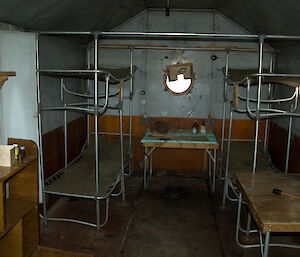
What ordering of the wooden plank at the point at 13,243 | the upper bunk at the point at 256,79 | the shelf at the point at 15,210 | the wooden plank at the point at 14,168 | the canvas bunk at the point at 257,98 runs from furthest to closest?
the upper bunk at the point at 256,79
the canvas bunk at the point at 257,98
the wooden plank at the point at 13,243
the shelf at the point at 15,210
the wooden plank at the point at 14,168

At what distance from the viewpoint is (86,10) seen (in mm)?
4285

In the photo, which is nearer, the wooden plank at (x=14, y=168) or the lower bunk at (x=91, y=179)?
the wooden plank at (x=14, y=168)

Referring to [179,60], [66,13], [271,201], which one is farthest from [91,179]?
[179,60]

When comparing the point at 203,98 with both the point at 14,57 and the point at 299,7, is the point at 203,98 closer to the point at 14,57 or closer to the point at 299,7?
the point at 299,7

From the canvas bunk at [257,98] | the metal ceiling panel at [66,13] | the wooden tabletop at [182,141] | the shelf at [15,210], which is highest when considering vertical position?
the metal ceiling panel at [66,13]

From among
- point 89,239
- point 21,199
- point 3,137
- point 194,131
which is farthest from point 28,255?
point 194,131

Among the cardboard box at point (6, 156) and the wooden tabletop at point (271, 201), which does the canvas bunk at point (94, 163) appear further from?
the wooden tabletop at point (271, 201)

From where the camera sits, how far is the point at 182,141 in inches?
199

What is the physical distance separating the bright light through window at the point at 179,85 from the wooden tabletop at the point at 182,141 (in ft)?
3.81

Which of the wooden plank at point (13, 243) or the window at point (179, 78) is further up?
the window at point (179, 78)

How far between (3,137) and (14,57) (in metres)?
0.93

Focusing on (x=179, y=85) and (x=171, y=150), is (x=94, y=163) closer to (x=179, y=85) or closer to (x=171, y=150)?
(x=171, y=150)

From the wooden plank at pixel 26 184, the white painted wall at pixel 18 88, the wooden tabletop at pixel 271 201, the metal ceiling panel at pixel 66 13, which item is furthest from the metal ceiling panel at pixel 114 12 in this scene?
the wooden tabletop at pixel 271 201

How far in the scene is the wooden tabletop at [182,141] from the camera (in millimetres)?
5020
